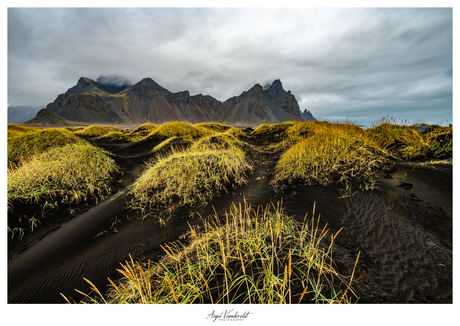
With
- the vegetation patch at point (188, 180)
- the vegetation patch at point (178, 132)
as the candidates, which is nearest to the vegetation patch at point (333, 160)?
the vegetation patch at point (188, 180)

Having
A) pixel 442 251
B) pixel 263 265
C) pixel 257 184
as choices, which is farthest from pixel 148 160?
pixel 442 251

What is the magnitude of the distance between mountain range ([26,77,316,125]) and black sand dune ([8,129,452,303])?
123666 millimetres

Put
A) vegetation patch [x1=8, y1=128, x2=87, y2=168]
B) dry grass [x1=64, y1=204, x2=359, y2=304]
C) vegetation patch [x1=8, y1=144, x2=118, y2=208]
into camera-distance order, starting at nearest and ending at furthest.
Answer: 1. dry grass [x1=64, y1=204, x2=359, y2=304]
2. vegetation patch [x1=8, y1=144, x2=118, y2=208]
3. vegetation patch [x1=8, y1=128, x2=87, y2=168]

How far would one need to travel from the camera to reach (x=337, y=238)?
210 cm

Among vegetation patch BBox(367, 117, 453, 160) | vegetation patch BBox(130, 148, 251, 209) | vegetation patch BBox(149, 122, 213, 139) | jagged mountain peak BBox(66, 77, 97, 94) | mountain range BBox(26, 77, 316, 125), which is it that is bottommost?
vegetation patch BBox(130, 148, 251, 209)

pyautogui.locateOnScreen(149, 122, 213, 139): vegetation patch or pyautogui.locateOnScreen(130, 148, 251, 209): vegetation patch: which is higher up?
pyautogui.locateOnScreen(149, 122, 213, 139): vegetation patch

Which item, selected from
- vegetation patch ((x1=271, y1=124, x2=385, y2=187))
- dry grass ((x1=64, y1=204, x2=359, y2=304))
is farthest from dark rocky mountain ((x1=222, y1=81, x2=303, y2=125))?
dry grass ((x1=64, y1=204, x2=359, y2=304))

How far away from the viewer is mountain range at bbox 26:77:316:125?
11810 centimetres

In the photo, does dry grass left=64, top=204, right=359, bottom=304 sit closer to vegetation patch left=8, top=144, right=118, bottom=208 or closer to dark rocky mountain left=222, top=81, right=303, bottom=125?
vegetation patch left=8, top=144, right=118, bottom=208

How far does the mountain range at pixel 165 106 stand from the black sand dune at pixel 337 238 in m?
124

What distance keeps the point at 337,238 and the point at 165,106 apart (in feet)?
623

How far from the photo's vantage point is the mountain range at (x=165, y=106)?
118100 millimetres

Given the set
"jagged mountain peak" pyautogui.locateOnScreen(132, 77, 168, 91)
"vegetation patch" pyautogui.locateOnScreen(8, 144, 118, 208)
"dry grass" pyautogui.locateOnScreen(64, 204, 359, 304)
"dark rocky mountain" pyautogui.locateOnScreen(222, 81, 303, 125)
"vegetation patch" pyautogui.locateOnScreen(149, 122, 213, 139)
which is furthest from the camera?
"jagged mountain peak" pyautogui.locateOnScreen(132, 77, 168, 91)

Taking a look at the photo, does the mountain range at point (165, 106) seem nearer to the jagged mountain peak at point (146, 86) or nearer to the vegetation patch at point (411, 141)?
the jagged mountain peak at point (146, 86)
